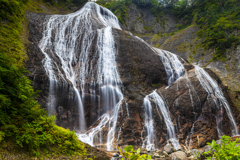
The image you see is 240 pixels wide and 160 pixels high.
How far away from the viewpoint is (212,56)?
648 inches

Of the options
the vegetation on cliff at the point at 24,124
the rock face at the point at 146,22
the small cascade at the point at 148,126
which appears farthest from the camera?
the rock face at the point at 146,22

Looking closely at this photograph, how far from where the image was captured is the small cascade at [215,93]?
1033 cm

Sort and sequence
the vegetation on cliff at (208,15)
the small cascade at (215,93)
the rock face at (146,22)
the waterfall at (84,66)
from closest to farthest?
the waterfall at (84,66) → the small cascade at (215,93) → the vegetation on cliff at (208,15) → the rock face at (146,22)

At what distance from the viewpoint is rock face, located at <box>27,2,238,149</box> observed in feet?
26.9

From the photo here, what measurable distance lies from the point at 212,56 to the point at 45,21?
20.7 meters

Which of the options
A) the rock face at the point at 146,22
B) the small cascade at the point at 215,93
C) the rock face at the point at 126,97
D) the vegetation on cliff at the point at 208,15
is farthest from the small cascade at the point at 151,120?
the rock face at the point at 146,22

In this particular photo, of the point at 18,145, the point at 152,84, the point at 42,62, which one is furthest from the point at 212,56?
the point at 18,145

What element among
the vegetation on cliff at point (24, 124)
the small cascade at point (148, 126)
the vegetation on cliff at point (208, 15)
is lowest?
the small cascade at point (148, 126)

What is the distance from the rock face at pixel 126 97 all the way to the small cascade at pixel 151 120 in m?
0.14

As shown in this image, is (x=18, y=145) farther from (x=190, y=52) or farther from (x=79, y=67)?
(x=190, y=52)

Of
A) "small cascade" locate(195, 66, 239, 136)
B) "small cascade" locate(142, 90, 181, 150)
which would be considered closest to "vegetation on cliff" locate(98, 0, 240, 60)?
"small cascade" locate(195, 66, 239, 136)

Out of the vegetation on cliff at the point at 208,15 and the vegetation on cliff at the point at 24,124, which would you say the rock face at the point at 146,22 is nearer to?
the vegetation on cliff at the point at 208,15

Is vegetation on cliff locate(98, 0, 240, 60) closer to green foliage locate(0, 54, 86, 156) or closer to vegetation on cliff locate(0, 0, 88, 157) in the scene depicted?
vegetation on cliff locate(0, 0, 88, 157)

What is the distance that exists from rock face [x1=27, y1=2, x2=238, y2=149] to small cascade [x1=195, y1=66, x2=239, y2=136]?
36cm
